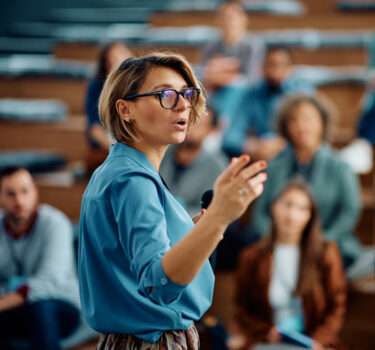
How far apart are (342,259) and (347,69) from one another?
66.0 inches

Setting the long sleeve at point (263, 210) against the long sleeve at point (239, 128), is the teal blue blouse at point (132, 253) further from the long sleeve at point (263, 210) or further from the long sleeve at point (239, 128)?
the long sleeve at point (239, 128)

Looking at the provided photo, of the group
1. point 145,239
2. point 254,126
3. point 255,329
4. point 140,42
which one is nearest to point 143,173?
point 145,239

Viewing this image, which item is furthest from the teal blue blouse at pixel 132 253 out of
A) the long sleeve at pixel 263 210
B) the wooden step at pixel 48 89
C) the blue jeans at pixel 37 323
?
the wooden step at pixel 48 89

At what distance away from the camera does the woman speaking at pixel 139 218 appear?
0.70 metres

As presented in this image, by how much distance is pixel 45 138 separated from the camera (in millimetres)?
3283

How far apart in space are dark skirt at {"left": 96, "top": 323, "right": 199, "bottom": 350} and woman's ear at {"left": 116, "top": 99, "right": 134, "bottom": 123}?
Result: 30 cm

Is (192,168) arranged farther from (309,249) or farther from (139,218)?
(139,218)

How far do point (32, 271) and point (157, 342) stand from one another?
119 cm

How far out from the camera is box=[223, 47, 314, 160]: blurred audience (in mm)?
2734

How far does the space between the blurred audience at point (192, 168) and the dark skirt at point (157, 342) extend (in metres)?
1.41

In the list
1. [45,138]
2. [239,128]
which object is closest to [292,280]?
[239,128]

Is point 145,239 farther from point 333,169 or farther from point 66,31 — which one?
point 66,31

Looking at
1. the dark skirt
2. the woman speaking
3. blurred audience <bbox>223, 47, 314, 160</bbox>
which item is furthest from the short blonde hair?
blurred audience <bbox>223, 47, 314, 160</bbox>

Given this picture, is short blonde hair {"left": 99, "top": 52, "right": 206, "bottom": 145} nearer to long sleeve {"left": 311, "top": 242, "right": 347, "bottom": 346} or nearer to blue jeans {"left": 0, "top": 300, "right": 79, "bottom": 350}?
blue jeans {"left": 0, "top": 300, "right": 79, "bottom": 350}
